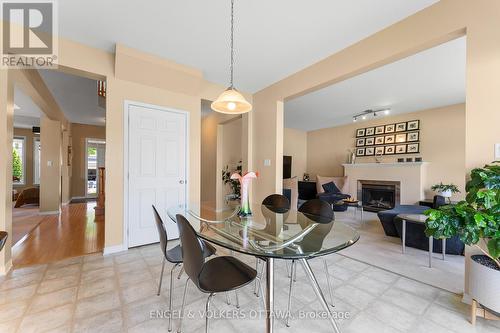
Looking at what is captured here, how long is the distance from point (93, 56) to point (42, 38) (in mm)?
477

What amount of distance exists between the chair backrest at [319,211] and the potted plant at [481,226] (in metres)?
0.73

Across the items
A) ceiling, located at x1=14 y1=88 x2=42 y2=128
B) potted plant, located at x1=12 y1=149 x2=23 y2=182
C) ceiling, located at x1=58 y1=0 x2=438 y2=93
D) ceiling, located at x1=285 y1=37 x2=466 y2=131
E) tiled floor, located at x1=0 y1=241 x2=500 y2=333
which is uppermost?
ceiling, located at x1=58 y1=0 x2=438 y2=93

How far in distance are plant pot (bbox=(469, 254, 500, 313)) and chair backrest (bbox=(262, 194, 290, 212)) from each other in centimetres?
160

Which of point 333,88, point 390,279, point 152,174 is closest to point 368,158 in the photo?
point 333,88

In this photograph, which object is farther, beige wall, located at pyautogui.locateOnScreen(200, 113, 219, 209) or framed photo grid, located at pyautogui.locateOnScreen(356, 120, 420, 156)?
beige wall, located at pyautogui.locateOnScreen(200, 113, 219, 209)

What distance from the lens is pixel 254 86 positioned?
13.0 feet

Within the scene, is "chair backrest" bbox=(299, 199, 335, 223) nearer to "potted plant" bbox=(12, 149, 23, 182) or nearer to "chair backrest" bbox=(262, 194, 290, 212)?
"chair backrest" bbox=(262, 194, 290, 212)

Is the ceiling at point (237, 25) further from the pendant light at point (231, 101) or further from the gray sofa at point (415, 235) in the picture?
the gray sofa at point (415, 235)

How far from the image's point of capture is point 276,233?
1705 millimetres

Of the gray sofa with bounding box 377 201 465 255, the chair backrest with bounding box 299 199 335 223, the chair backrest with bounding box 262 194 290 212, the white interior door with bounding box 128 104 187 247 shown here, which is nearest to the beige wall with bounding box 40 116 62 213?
the white interior door with bounding box 128 104 187 247

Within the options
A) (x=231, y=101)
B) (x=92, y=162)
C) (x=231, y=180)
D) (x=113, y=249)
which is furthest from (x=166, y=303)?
(x=92, y=162)

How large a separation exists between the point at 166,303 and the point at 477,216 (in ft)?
7.66

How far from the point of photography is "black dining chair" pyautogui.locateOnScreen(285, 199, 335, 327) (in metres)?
1.42

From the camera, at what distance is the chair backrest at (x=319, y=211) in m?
2.04
